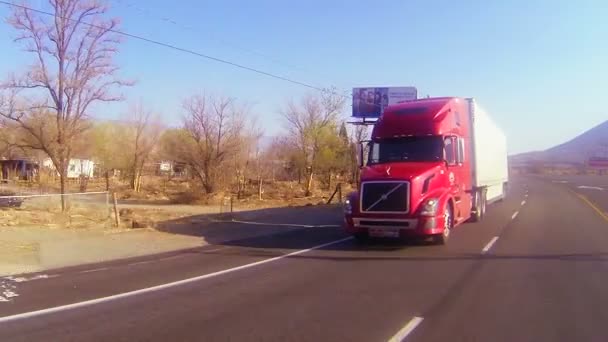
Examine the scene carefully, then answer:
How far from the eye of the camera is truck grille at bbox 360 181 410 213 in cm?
1179

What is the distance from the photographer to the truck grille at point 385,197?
11.8 metres

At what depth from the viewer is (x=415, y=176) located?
1189cm

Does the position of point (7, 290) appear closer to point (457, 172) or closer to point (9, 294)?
point (9, 294)

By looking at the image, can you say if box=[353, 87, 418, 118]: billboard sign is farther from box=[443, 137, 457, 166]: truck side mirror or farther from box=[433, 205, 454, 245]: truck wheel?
box=[433, 205, 454, 245]: truck wheel

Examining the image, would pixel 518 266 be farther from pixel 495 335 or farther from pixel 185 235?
pixel 185 235

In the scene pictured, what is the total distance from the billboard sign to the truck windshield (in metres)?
31.5

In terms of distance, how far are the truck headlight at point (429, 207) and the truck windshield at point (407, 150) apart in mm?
1472

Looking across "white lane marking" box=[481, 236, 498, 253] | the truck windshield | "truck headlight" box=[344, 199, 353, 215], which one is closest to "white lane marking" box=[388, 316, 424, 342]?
"white lane marking" box=[481, 236, 498, 253]

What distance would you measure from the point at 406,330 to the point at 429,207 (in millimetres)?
6029

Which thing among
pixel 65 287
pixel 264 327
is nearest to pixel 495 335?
pixel 264 327

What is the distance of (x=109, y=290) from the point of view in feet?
27.0

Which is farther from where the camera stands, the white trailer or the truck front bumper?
the white trailer

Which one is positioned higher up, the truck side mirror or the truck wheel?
the truck side mirror

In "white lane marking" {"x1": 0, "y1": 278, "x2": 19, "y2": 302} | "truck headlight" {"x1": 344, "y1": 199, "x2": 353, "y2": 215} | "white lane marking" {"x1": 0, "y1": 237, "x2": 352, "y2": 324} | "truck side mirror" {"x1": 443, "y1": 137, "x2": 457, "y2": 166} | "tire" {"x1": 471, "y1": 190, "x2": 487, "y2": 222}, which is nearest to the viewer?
"white lane marking" {"x1": 0, "y1": 237, "x2": 352, "y2": 324}
